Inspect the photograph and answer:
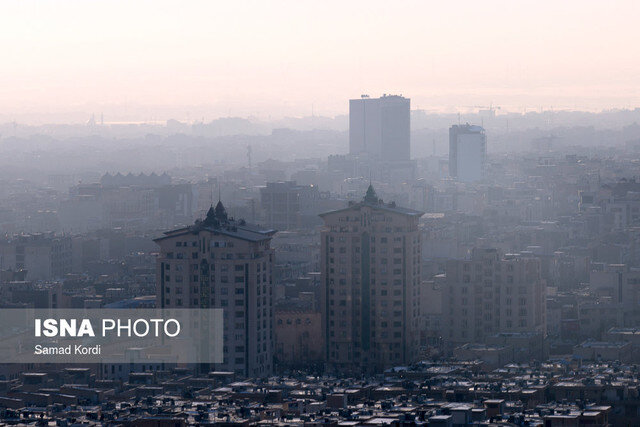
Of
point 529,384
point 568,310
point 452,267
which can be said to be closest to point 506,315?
point 452,267

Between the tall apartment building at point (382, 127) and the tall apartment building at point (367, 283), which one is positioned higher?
the tall apartment building at point (382, 127)

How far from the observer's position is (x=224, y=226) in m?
41.4

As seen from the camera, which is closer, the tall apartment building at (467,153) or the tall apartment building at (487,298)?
the tall apartment building at (487,298)

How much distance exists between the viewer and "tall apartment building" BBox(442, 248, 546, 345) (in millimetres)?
46688

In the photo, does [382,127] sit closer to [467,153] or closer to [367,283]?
[467,153]

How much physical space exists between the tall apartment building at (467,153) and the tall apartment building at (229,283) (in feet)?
274

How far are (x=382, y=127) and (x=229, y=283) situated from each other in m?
97.1

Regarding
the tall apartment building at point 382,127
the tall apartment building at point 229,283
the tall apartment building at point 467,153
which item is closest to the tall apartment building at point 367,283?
the tall apartment building at point 229,283

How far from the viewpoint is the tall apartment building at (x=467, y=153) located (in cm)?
12538

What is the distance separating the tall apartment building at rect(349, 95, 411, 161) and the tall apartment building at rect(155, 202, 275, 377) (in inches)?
3583

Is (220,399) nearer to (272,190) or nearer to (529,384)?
(529,384)

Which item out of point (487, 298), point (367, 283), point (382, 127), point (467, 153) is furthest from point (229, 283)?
point (382, 127)

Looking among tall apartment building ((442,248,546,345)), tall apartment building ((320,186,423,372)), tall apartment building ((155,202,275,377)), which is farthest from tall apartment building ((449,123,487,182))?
tall apartment building ((155,202,275,377))

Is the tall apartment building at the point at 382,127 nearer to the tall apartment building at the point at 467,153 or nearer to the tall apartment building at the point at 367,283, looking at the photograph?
the tall apartment building at the point at 467,153
